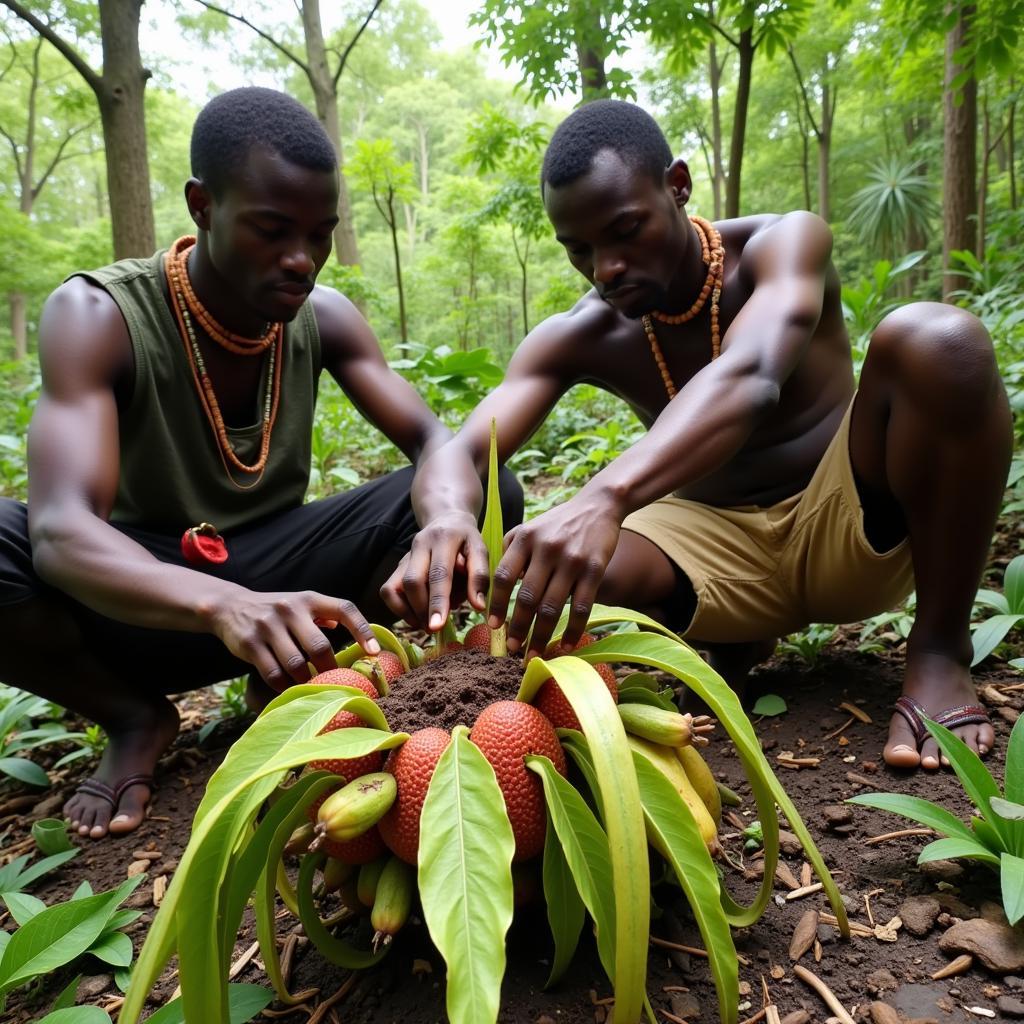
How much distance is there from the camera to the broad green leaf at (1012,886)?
99cm

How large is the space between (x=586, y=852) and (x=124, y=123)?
604cm

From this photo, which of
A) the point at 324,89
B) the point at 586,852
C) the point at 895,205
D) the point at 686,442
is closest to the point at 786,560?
the point at 686,442

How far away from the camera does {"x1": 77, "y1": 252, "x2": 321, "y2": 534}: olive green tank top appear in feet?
6.47

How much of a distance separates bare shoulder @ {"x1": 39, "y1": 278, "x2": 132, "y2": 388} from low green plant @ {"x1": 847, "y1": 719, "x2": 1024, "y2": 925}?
1.91m

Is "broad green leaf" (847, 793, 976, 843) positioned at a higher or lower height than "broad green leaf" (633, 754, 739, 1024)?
lower

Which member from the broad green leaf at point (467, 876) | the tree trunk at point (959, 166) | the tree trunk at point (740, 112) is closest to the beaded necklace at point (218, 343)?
the broad green leaf at point (467, 876)

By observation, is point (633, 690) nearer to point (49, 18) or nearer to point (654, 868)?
point (654, 868)

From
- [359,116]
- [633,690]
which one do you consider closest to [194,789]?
[633,690]

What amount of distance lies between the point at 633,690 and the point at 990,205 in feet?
52.1

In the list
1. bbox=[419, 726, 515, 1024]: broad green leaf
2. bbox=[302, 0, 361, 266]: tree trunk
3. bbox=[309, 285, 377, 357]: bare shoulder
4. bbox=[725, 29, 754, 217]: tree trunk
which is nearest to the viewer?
bbox=[419, 726, 515, 1024]: broad green leaf

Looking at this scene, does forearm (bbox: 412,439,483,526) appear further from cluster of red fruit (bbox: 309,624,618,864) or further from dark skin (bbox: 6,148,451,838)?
cluster of red fruit (bbox: 309,624,618,864)

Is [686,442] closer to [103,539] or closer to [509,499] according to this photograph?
[509,499]

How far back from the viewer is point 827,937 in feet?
3.66

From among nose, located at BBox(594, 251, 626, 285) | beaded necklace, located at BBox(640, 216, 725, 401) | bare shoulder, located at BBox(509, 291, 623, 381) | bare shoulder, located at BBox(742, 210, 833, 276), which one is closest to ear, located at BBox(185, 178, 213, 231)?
bare shoulder, located at BBox(509, 291, 623, 381)
